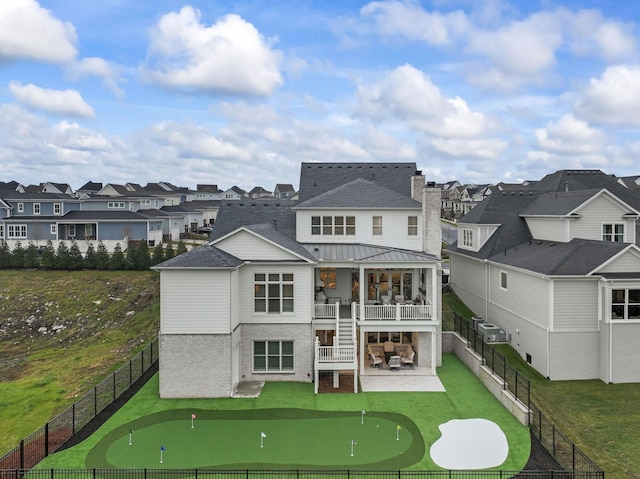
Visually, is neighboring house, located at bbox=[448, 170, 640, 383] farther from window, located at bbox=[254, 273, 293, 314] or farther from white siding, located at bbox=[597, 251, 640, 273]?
window, located at bbox=[254, 273, 293, 314]

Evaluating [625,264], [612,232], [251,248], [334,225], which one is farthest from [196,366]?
[612,232]

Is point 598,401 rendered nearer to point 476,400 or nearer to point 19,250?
point 476,400

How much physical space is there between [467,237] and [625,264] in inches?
467

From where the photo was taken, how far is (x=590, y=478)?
487 inches

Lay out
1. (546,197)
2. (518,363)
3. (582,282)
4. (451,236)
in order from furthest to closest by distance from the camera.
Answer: (451,236) < (546,197) < (518,363) < (582,282)

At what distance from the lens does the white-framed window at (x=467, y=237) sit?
30.8 meters

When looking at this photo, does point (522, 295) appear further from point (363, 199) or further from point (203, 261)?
point (203, 261)

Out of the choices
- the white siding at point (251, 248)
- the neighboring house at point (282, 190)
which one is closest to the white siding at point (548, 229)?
the white siding at point (251, 248)

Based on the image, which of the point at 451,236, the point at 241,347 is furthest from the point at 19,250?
the point at 451,236

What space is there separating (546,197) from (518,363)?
1114cm

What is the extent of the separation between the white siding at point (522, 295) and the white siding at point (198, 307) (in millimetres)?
13807

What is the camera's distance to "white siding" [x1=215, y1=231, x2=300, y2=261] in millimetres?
20531

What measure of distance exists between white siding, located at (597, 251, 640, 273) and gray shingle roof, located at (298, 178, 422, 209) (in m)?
8.65

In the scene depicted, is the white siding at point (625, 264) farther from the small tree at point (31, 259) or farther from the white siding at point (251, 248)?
the small tree at point (31, 259)
